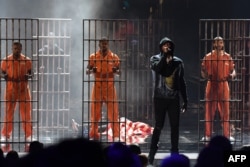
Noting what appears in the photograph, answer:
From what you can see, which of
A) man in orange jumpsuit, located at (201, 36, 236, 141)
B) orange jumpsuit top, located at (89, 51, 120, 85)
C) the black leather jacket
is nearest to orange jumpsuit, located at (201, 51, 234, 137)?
man in orange jumpsuit, located at (201, 36, 236, 141)

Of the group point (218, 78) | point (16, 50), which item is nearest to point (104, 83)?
point (16, 50)

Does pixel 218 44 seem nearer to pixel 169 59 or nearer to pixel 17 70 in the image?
pixel 169 59

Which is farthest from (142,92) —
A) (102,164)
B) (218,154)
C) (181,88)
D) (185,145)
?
(102,164)

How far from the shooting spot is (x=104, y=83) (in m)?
12.5

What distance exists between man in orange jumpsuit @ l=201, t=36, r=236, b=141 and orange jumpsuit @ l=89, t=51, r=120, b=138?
152cm

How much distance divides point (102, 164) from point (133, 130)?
1124 cm

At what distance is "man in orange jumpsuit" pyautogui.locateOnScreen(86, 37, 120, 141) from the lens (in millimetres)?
11789

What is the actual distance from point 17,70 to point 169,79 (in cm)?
292

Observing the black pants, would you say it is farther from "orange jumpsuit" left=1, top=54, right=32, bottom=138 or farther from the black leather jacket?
"orange jumpsuit" left=1, top=54, right=32, bottom=138

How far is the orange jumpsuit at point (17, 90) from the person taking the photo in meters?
11.8

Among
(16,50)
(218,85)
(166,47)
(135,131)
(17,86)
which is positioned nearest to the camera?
(166,47)

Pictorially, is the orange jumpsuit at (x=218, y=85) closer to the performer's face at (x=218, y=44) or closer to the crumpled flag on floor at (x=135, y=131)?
the performer's face at (x=218, y=44)

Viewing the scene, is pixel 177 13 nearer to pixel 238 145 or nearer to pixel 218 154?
pixel 238 145

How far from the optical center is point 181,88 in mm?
10211
